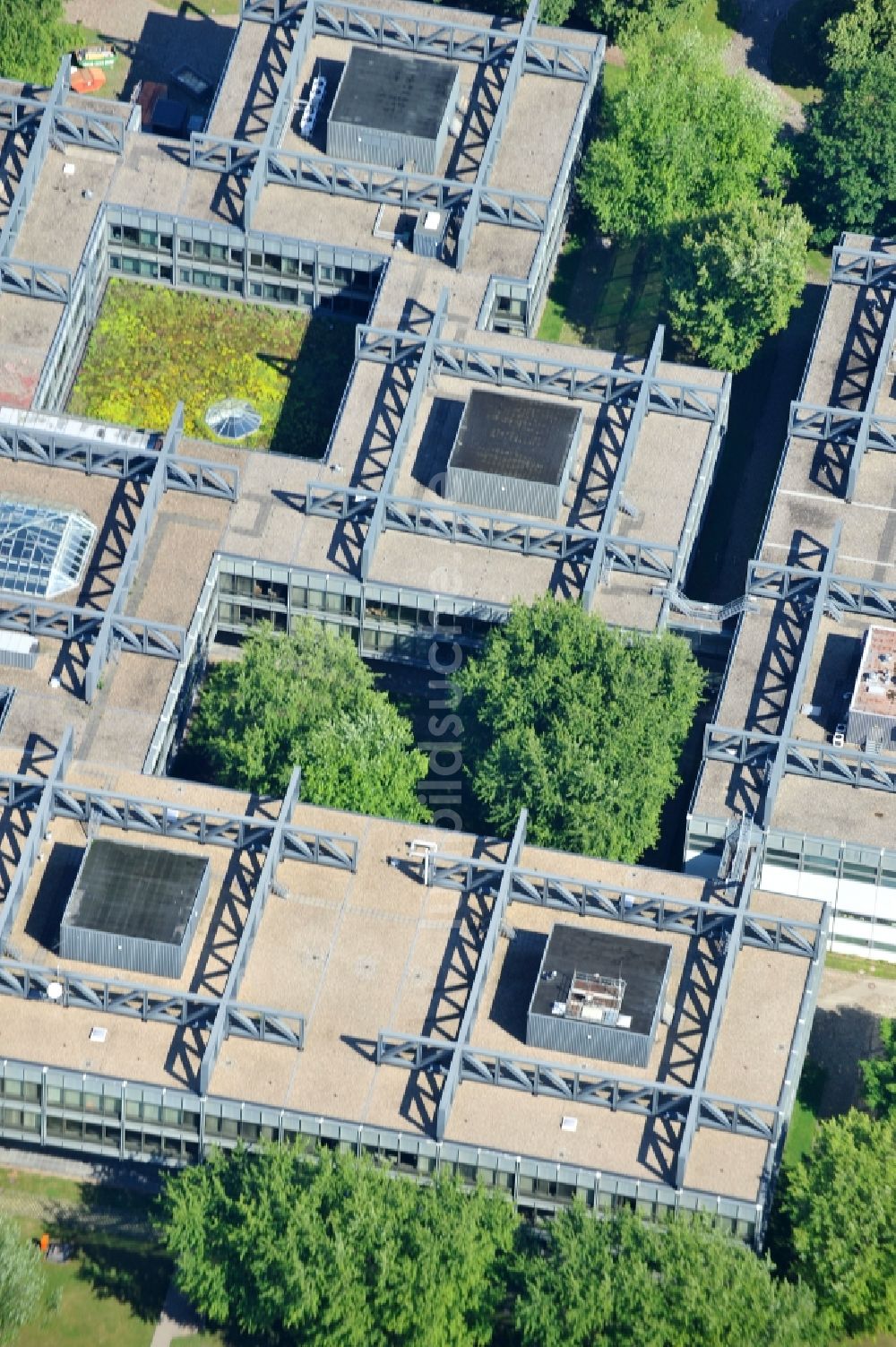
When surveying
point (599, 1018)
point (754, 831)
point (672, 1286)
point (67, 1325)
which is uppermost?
point (754, 831)

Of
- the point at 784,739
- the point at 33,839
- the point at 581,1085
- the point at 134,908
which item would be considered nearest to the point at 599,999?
the point at 581,1085

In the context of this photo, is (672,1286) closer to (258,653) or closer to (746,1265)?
(746,1265)

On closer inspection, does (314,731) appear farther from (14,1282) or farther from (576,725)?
(14,1282)

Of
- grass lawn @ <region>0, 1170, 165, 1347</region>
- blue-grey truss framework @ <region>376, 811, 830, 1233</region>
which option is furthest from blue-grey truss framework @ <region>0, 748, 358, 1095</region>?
grass lawn @ <region>0, 1170, 165, 1347</region>

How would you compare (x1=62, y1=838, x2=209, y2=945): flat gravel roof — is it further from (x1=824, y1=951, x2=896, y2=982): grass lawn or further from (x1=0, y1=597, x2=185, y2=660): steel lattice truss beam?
(x1=824, y1=951, x2=896, y2=982): grass lawn

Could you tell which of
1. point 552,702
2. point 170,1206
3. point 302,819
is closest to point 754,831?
point 552,702
